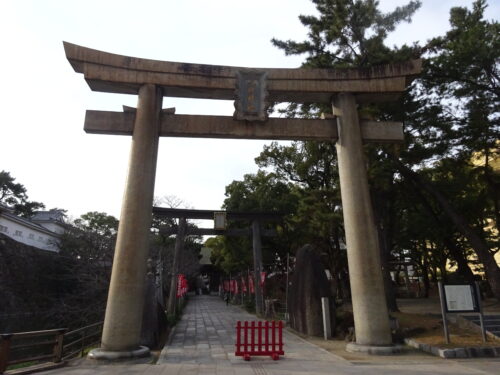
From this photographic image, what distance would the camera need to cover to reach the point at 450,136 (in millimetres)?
14273

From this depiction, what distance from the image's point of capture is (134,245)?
887 cm

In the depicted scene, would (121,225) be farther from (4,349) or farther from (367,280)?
(367,280)

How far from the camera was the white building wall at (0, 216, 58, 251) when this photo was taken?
34.5 metres

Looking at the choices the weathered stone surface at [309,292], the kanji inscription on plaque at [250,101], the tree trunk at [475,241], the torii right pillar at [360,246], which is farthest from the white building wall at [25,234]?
the torii right pillar at [360,246]

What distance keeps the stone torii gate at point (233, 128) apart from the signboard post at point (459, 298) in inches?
77.0

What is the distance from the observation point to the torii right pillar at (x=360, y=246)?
9008mm

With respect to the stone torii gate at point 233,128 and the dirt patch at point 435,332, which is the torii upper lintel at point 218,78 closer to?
the stone torii gate at point 233,128

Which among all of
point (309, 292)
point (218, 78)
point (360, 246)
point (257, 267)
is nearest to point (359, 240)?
point (360, 246)

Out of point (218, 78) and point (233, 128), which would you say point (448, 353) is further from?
point (218, 78)

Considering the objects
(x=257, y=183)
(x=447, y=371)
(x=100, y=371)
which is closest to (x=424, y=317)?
(x=447, y=371)

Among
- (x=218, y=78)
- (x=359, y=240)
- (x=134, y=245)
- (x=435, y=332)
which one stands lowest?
(x=435, y=332)

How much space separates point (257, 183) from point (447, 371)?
22.4 m

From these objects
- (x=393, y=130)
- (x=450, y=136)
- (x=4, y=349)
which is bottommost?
(x=4, y=349)

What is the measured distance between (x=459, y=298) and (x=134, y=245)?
29.0ft
